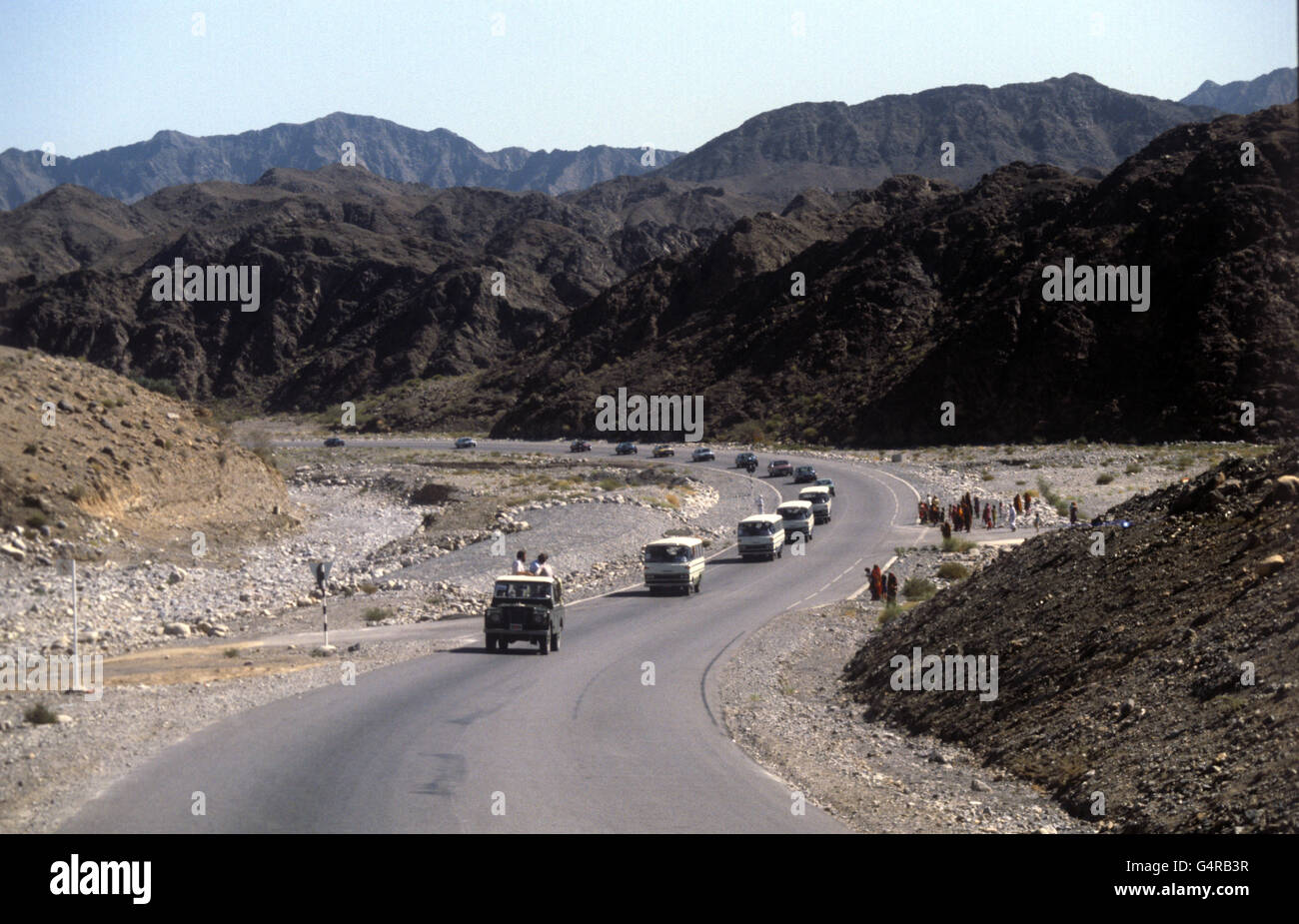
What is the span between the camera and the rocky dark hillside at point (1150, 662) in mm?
10055

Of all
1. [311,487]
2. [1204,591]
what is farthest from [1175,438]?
[1204,591]

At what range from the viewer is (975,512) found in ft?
153

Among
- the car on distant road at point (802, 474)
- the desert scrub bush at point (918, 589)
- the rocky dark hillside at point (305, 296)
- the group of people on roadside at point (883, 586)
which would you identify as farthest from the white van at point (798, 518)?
the rocky dark hillside at point (305, 296)

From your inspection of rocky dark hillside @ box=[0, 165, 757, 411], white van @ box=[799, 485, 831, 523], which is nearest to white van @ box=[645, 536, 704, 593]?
white van @ box=[799, 485, 831, 523]

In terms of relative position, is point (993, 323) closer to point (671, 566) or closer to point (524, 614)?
point (671, 566)

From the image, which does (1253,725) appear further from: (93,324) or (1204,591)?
(93,324)

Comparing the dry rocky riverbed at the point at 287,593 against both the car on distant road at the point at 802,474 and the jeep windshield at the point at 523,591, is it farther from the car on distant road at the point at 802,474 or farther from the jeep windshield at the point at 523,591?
the car on distant road at the point at 802,474

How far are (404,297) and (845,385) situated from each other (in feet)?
255

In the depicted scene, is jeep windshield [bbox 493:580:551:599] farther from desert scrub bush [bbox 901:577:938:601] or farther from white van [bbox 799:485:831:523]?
white van [bbox 799:485:831:523]

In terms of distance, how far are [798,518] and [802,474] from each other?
74.3ft

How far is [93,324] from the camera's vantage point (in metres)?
147

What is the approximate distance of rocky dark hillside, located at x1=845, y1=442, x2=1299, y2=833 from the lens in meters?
10.1

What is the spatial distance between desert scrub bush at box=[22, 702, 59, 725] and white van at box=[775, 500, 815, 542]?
28.8 m

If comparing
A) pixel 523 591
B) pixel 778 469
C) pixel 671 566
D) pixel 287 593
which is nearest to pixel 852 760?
pixel 523 591
